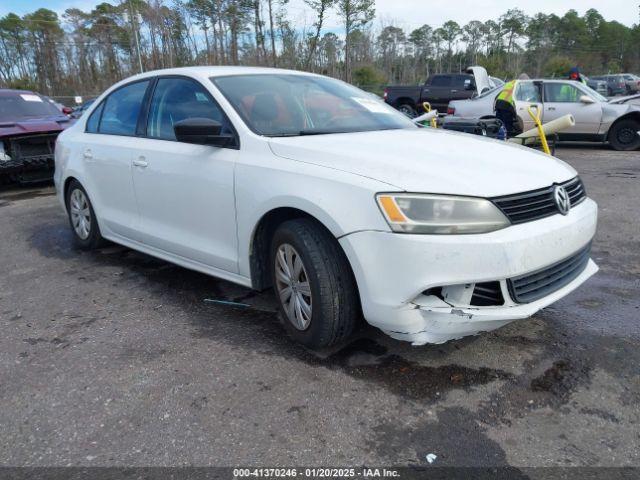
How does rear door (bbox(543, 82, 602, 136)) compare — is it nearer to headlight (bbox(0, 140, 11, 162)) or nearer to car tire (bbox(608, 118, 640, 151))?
car tire (bbox(608, 118, 640, 151))

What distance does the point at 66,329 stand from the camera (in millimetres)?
3334

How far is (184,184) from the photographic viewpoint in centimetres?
344

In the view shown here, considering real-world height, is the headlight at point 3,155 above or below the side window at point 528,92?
below

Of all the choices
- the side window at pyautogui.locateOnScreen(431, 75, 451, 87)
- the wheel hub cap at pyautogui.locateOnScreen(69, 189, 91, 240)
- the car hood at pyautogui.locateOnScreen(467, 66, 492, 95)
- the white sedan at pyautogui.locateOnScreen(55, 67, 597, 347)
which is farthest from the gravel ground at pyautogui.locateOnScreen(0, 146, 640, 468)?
the side window at pyautogui.locateOnScreen(431, 75, 451, 87)

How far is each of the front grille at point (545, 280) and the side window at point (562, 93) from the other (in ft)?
32.6

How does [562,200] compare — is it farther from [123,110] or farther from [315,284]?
[123,110]

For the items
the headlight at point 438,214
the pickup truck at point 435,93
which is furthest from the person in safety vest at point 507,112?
the pickup truck at point 435,93

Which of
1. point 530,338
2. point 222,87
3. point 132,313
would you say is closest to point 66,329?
point 132,313

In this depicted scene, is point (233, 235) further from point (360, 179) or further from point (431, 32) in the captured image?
point (431, 32)

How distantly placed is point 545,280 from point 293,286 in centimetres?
132

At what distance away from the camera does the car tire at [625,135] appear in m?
11.4

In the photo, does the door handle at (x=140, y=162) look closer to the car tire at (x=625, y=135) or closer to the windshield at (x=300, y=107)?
the windshield at (x=300, y=107)

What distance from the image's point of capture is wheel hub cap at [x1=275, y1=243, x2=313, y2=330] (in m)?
2.79

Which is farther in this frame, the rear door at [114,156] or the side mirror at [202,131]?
the rear door at [114,156]
